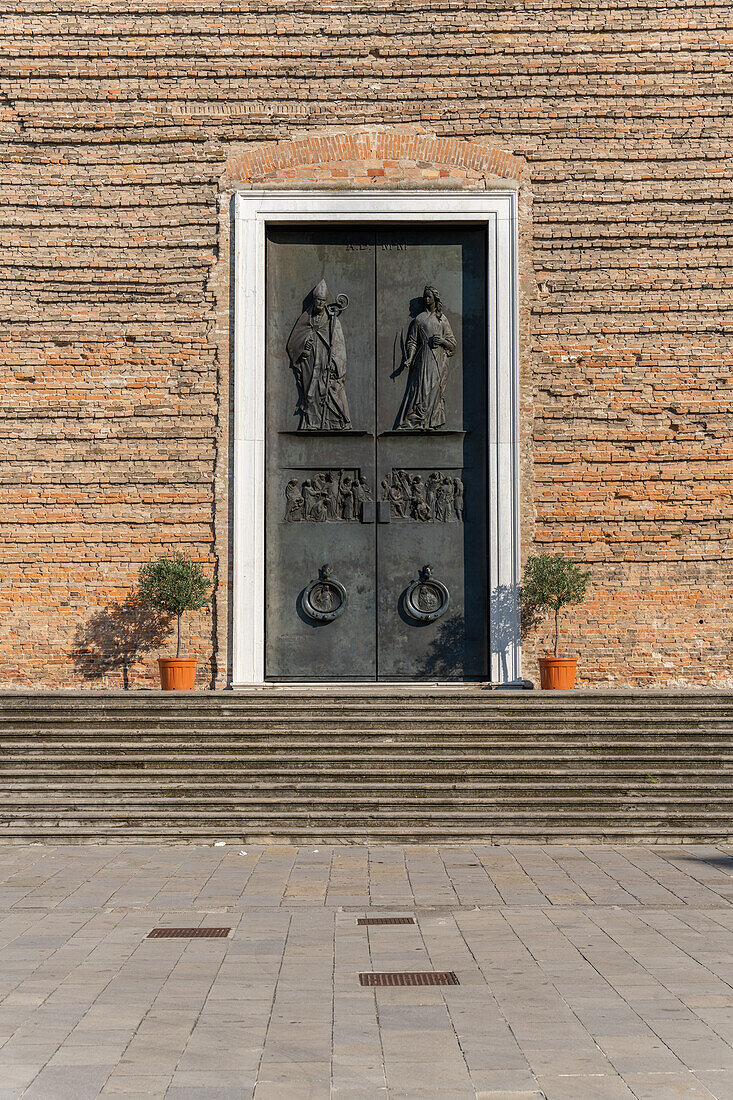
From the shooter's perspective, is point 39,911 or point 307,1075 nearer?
point 307,1075

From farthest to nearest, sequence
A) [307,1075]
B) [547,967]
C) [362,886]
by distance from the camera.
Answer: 1. [362,886]
2. [547,967]
3. [307,1075]

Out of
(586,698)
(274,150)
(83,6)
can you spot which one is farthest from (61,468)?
(586,698)

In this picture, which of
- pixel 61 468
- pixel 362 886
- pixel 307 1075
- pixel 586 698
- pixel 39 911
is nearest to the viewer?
pixel 307 1075

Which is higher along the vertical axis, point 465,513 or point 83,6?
point 83,6

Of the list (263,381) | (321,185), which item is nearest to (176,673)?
(263,381)

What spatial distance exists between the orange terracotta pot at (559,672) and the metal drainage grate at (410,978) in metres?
6.25

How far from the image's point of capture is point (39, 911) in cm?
743

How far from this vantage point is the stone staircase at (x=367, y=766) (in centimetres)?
998

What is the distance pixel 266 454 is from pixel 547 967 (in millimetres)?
8051

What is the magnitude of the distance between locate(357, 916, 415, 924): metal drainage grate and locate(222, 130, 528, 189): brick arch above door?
8.63 metres

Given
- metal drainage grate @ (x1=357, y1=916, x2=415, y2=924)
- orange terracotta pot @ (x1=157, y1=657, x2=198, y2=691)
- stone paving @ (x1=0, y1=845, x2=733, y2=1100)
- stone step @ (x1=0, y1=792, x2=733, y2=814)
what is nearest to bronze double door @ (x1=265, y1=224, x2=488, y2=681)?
orange terracotta pot @ (x1=157, y1=657, x2=198, y2=691)

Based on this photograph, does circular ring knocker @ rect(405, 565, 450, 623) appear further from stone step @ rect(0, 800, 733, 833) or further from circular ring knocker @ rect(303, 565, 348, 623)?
stone step @ rect(0, 800, 733, 833)

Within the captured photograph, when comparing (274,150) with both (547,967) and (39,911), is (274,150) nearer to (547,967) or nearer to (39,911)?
(39,911)

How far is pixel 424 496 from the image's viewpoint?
43.7 feet
